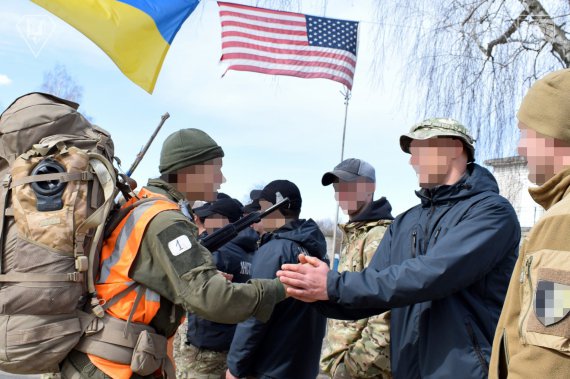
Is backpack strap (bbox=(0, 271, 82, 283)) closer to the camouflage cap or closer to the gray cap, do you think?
the camouflage cap

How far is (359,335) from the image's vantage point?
3.66m

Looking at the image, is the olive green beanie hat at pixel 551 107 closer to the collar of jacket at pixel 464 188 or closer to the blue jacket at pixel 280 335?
the collar of jacket at pixel 464 188

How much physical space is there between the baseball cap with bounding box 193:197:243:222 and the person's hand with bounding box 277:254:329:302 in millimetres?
3753

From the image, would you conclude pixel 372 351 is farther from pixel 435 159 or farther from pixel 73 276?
pixel 73 276

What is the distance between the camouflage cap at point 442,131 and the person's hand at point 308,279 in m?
0.84

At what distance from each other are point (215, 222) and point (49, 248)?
394cm

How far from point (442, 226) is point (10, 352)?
1973mm

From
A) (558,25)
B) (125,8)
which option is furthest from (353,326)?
(558,25)

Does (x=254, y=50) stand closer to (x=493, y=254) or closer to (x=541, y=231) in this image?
(x=493, y=254)

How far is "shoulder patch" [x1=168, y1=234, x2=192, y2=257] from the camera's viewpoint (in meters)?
2.68

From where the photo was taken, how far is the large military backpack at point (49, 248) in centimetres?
254

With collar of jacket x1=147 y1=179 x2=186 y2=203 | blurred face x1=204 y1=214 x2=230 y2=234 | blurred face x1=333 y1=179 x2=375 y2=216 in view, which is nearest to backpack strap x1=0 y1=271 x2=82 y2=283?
collar of jacket x1=147 y1=179 x2=186 y2=203

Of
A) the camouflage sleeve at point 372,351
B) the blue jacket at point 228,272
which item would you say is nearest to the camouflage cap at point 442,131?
the camouflage sleeve at point 372,351

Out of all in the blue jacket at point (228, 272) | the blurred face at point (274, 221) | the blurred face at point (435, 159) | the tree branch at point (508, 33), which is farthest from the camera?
the tree branch at point (508, 33)
